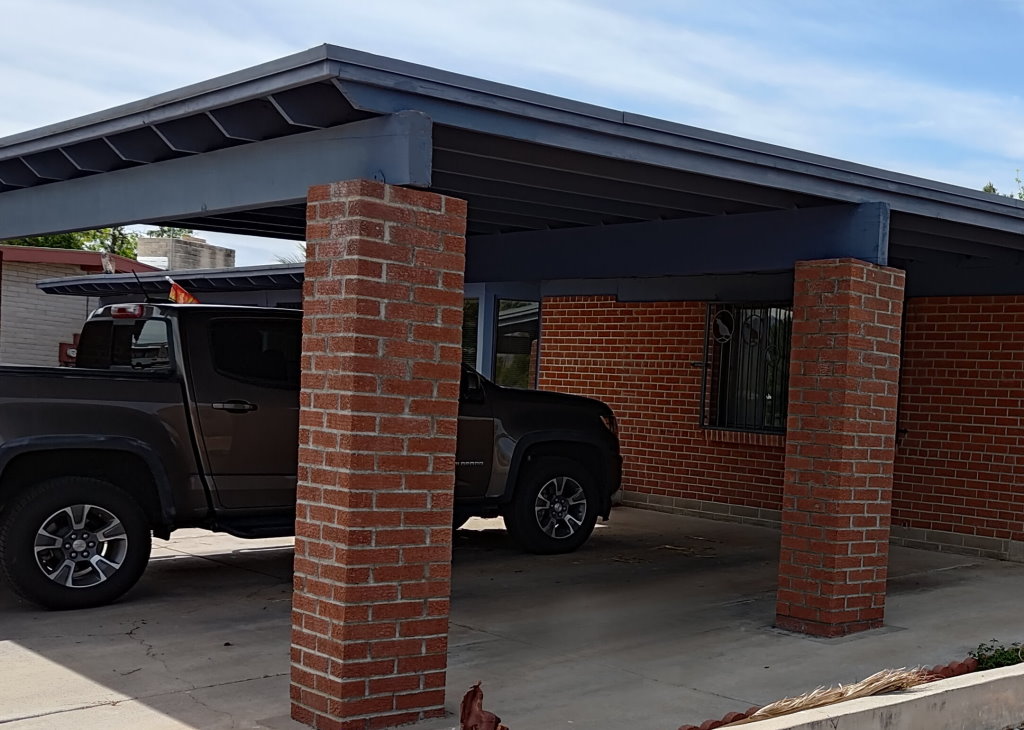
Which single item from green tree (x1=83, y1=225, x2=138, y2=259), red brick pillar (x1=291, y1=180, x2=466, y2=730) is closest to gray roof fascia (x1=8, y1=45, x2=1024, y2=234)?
red brick pillar (x1=291, y1=180, x2=466, y2=730)

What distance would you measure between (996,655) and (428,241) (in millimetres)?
4359

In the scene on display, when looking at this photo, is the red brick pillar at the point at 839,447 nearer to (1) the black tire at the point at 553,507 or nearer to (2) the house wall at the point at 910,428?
(1) the black tire at the point at 553,507

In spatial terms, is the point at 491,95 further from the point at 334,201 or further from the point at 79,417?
the point at 79,417

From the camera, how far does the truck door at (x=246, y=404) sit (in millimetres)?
8492

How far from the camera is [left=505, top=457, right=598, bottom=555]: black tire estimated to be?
1057 cm

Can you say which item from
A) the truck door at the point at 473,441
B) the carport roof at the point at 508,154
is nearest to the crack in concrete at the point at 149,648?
the carport roof at the point at 508,154

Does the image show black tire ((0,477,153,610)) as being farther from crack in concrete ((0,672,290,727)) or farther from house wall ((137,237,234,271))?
house wall ((137,237,234,271))

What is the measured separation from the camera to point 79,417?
7.90 meters

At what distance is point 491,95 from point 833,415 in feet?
11.5

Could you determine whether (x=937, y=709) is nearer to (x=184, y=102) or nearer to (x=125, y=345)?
(x=184, y=102)

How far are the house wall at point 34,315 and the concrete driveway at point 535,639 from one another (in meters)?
12.1

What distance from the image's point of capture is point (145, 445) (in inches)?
320

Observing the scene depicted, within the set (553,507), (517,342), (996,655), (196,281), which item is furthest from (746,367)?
(196,281)

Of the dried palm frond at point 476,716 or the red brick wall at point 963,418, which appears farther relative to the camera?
the red brick wall at point 963,418
